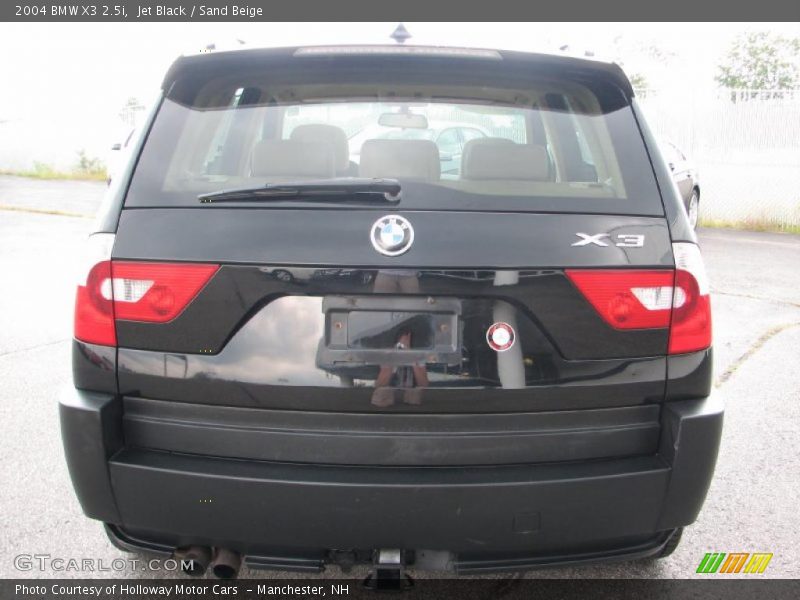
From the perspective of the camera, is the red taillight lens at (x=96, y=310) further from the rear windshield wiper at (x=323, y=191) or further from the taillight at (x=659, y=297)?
the taillight at (x=659, y=297)

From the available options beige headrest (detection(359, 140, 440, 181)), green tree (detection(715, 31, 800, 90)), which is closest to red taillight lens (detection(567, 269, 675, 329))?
beige headrest (detection(359, 140, 440, 181))

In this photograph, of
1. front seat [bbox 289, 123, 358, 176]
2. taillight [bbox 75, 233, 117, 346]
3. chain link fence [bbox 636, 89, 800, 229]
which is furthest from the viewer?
chain link fence [bbox 636, 89, 800, 229]

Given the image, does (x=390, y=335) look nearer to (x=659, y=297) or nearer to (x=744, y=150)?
(x=659, y=297)

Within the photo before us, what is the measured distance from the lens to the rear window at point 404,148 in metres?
2.08

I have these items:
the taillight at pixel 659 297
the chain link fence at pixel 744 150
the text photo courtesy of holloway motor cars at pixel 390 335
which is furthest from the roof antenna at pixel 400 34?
the chain link fence at pixel 744 150

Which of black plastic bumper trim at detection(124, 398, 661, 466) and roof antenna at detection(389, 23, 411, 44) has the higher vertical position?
roof antenna at detection(389, 23, 411, 44)

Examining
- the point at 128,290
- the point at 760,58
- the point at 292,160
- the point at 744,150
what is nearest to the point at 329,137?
the point at 292,160

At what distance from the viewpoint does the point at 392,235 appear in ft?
6.47

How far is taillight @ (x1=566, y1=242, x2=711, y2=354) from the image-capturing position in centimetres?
204

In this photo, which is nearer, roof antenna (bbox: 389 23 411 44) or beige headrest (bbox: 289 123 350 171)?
roof antenna (bbox: 389 23 411 44)

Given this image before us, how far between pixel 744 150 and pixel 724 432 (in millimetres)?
10971

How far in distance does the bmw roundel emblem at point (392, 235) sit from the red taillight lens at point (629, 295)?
1.47ft

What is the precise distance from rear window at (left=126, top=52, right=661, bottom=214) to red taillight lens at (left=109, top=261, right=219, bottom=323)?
0.18 metres

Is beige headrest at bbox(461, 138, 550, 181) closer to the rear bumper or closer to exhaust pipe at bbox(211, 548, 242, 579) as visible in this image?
the rear bumper
